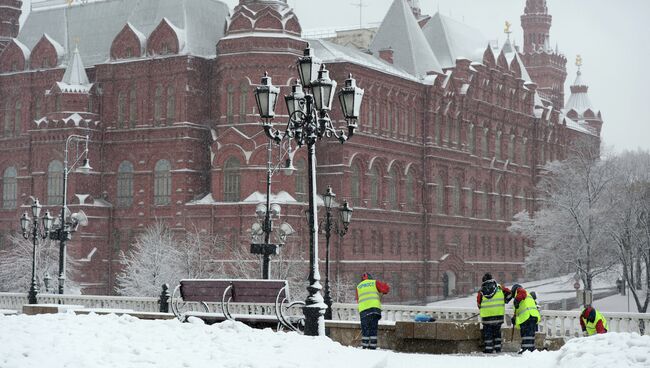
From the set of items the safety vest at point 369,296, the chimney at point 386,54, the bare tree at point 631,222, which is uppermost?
the chimney at point 386,54

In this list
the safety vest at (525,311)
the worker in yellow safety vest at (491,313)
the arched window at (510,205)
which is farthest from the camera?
the arched window at (510,205)

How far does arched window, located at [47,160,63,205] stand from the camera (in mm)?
74125

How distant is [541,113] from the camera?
103 meters

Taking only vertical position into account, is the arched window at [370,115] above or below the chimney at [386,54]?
below

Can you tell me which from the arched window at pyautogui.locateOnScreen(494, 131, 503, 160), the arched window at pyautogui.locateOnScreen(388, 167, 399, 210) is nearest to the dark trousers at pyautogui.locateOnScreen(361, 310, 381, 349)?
the arched window at pyautogui.locateOnScreen(388, 167, 399, 210)

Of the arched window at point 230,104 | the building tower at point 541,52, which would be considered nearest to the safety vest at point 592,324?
the arched window at point 230,104

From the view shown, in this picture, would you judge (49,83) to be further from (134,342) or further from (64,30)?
(134,342)

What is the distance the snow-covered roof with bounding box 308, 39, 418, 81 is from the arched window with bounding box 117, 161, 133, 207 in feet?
48.2

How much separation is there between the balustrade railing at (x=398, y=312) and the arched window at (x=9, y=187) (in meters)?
35.7

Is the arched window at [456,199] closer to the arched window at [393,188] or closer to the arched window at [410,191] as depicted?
the arched window at [410,191]

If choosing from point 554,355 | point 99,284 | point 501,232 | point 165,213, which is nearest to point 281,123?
point 165,213

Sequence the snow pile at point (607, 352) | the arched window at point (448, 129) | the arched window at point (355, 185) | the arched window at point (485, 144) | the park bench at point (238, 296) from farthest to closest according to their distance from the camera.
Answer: the arched window at point (485, 144)
the arched window at point (448, 129)
the arched window at point (355, 185)
the park bench at point (238, 296)
the snow pile at point (607, 352)

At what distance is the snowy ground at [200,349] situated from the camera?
1705cm

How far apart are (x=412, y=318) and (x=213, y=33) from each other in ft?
155
